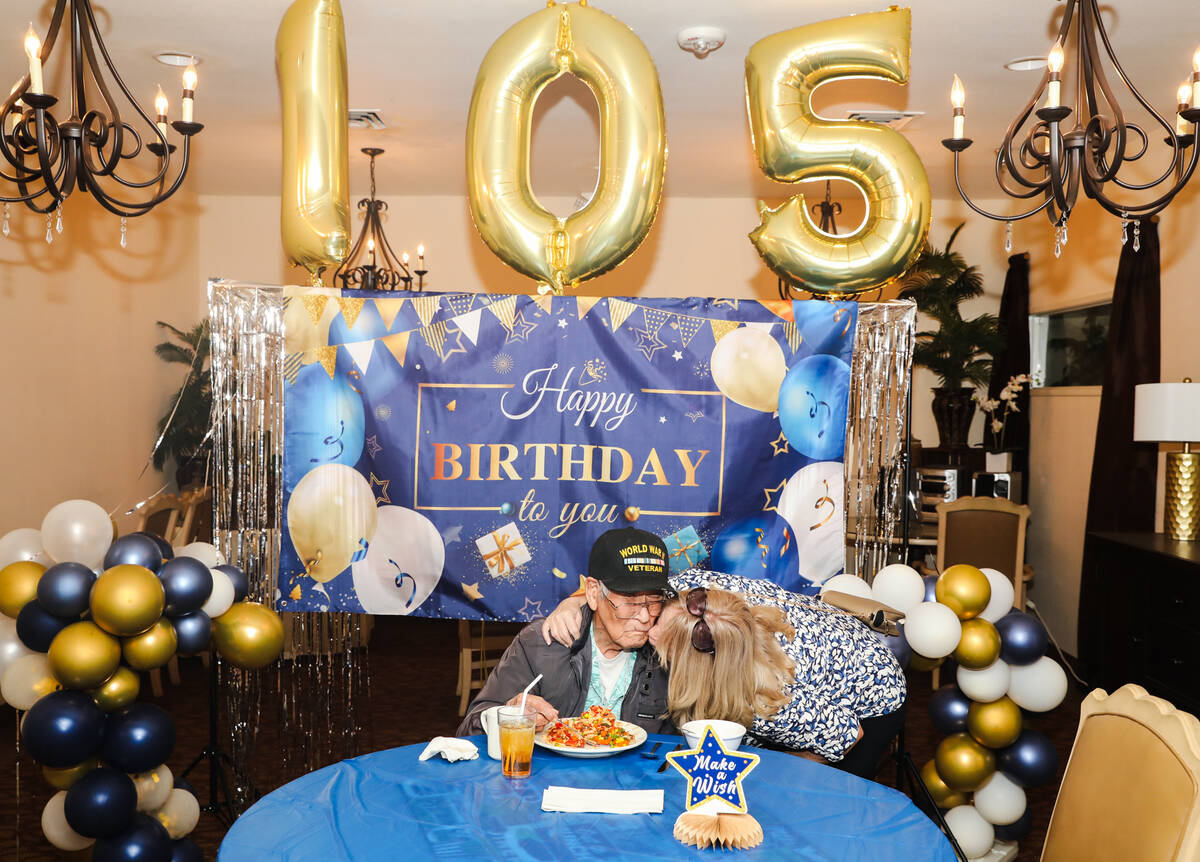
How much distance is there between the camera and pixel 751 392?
3.61m

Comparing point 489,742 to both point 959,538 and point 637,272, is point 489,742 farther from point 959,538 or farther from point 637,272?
point 637,272

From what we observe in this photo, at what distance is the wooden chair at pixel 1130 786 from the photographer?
1586 mm

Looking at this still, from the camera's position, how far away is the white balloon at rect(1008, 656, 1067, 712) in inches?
122

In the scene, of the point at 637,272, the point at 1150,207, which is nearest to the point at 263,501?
the point at 1150,207

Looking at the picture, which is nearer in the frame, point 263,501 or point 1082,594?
point 263,501

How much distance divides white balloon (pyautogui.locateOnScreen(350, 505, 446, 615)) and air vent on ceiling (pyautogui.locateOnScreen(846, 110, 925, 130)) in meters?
2.84

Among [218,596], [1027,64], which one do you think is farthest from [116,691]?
[1027,64]

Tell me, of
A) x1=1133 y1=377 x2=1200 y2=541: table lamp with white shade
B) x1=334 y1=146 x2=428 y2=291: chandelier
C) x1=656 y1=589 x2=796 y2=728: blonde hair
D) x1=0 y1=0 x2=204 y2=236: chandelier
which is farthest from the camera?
x1=334 y1=146 x2=428 y2=291: chandelier

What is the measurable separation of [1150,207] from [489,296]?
2106 mm

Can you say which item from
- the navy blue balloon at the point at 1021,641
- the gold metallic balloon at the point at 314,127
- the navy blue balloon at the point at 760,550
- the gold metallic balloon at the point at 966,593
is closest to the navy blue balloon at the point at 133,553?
the gold metallic balloon at the point at 314,127

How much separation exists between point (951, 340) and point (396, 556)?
14.1 feet

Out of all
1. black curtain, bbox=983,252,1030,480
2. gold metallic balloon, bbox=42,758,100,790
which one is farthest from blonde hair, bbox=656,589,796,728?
black curtain, bbox=983,252,1030,480

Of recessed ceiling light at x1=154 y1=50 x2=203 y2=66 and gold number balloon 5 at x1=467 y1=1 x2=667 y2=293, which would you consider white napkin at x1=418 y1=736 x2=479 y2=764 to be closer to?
gold number balloon 5 at x1=467 y1=1 x2=667 y2=293

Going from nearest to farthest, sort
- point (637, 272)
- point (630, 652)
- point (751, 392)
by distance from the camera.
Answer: point (630, 652), point (751, 392), point (637, 272)
